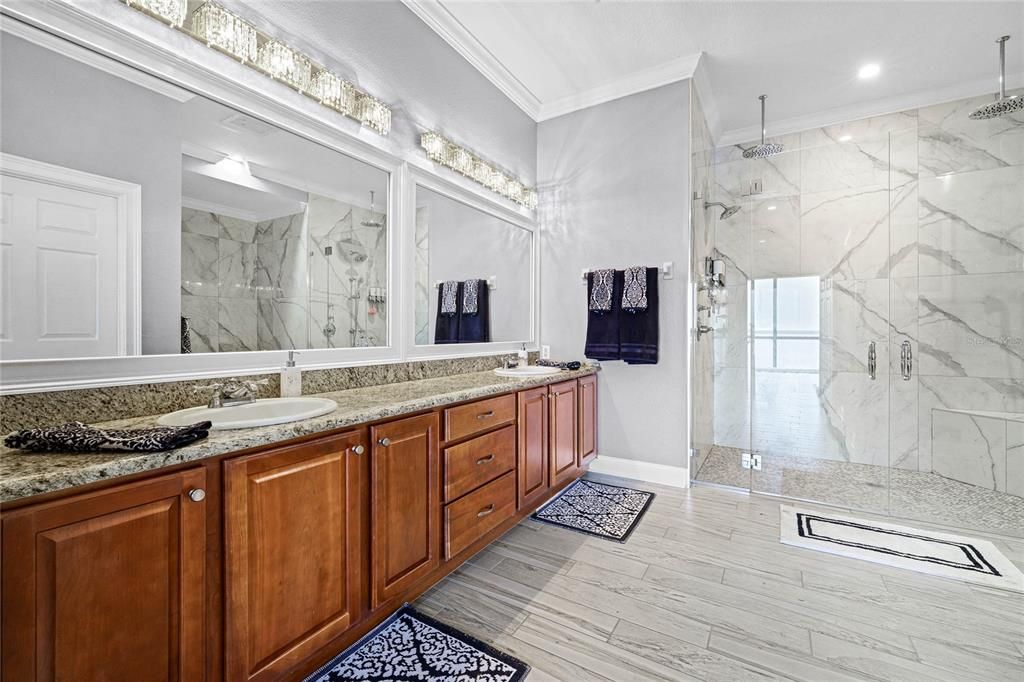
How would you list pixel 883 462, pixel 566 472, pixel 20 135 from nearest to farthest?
pixel 20 135 < pixel 566 472 < pixel 883 462

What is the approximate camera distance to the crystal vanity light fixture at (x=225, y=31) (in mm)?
1482

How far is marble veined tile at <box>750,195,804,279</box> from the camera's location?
365 cm

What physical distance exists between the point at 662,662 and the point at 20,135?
97.2 inches

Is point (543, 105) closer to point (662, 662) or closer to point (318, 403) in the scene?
point (318, 403)

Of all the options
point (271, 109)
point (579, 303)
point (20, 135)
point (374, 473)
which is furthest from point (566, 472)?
point (20, 135)

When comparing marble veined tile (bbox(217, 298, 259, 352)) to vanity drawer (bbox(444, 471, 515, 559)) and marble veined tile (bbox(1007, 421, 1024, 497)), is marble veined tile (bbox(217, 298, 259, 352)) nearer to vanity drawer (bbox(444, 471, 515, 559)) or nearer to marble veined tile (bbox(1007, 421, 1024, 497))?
vanity drawer (bbox(444, 471, 515, 559))

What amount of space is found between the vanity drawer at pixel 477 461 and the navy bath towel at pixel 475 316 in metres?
0.81

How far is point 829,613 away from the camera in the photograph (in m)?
1.71

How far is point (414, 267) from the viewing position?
2354 millimetres

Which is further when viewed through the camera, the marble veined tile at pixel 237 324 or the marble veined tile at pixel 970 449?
the marble veined tile at pixel 970 449

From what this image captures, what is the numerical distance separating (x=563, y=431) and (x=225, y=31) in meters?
2.46

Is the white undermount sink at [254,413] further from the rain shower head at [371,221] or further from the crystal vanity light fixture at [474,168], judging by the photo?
the crystal vanity light fixture at [474,168]

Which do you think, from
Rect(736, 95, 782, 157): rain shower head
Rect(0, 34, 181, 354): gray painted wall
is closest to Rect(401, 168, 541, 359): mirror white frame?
Rect(0, 34, 181, 354): gray painted wall

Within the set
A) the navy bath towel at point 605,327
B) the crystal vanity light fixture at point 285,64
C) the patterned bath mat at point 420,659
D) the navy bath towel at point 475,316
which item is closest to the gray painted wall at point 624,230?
the navy bath towel at point 605,327
